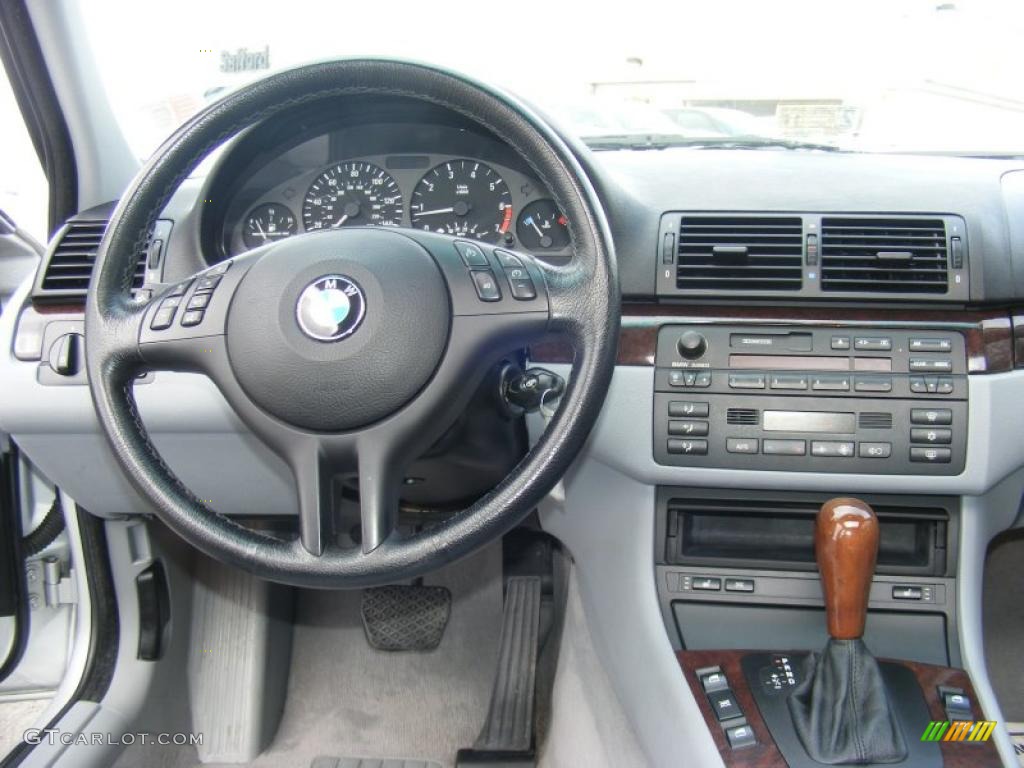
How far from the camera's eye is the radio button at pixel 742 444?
54.5 inches

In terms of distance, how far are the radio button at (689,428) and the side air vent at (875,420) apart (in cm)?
23

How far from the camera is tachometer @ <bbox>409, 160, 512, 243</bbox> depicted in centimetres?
151

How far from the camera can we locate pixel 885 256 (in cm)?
134

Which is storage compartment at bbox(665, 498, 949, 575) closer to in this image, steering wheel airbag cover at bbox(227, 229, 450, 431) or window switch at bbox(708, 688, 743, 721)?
window switch at bbox(708, 688, 743, 721)

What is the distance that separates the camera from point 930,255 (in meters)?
1.35

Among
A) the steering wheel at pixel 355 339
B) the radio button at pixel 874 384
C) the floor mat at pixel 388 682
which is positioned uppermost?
the steering wheel at pixel 355 339

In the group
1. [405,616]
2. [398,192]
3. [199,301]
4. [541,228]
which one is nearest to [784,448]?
[541,228]

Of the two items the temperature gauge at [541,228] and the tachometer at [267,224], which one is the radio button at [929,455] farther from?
the tachometer at [267,224]

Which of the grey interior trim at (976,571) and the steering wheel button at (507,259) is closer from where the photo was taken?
the steering wheel button at (507,259)

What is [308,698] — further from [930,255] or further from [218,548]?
[930,255]

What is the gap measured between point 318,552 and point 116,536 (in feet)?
3.59

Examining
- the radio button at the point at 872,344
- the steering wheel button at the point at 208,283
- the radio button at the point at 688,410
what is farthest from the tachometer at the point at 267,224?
the radio button at the point at 872,344

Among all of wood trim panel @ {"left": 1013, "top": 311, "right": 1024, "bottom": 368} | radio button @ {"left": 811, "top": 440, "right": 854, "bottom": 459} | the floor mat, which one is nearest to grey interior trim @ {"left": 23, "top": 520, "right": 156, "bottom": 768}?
the floor mat

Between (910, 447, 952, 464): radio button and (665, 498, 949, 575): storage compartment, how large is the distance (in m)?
0.12
